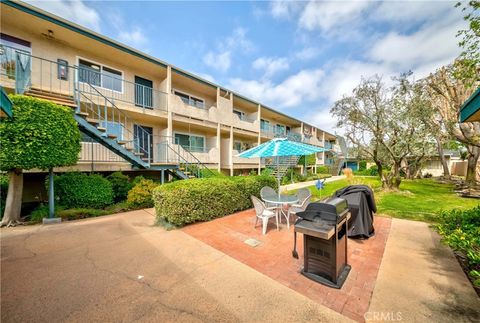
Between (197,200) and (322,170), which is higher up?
(322,170)

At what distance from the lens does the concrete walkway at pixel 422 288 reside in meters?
2.47

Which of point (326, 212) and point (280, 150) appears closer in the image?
point (326, 212)

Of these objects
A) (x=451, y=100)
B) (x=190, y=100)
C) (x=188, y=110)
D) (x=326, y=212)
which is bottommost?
(x=326, y=212)

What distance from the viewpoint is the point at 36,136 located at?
18.6ft

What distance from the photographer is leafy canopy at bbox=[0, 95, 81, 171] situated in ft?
17.5

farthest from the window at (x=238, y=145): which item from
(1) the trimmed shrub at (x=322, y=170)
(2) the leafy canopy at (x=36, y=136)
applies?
(1) the trimmed shrub at (x=322, y=170)

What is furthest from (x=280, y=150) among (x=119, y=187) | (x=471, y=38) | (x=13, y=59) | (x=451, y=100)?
(x=13, y=59)

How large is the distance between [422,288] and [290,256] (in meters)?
2.10

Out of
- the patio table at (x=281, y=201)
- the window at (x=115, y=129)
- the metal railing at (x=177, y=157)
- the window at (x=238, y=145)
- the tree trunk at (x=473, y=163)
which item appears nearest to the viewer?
the patio table at (x=281, y=201)

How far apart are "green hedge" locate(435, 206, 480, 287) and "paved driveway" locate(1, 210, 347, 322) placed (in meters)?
2.34

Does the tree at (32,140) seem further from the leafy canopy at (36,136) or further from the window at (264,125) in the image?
the window at (264,125)

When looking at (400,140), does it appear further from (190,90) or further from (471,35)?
(190,90)

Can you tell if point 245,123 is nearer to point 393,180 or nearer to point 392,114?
point 392,114

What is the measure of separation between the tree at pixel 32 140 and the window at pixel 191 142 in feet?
22.3
